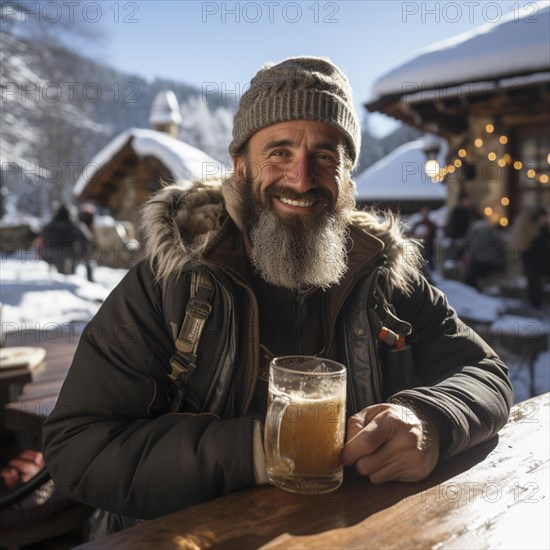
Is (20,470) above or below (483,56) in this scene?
below

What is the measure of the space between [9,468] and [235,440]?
66.9 inches

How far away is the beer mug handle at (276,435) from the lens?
4.08ft

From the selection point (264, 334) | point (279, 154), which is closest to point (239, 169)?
point (279, 154)

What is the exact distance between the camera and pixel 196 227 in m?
1.89

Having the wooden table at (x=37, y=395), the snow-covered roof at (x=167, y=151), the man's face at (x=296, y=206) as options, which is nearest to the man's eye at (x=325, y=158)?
the man's face at (x=296, y=206)

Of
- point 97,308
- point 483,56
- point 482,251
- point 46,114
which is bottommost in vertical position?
point 97,308

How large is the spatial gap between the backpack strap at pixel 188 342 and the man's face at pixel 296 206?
1.14 feet

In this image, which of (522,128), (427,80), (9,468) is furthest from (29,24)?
(9,468)

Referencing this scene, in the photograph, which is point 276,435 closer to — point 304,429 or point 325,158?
point 304,429

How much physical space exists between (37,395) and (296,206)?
1.51m

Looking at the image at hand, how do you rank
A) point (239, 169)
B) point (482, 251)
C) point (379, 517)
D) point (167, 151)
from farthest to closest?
point (167, 151) < point (482, 251) < point (239, 169) < point (379, 517)

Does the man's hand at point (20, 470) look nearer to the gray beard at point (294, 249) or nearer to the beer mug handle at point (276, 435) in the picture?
the gray beard at point (294, 249)

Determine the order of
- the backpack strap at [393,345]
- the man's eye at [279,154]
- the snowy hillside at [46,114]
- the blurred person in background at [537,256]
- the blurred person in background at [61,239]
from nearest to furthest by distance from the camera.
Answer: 1. the backpack strap at [393,345]
2. the man's eye at [279,154]
3. the blurred person in background at [537,256]
4. the blurred person in background at [61,239]
5. the snowy hillside at [46,114]

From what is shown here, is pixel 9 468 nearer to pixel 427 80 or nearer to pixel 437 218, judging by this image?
pixel 427 80
